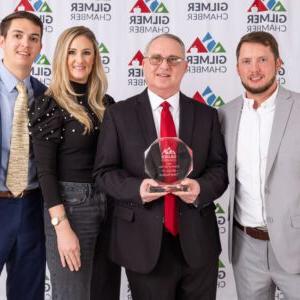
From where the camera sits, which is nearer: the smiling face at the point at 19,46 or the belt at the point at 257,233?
the belt at the point at 257,233

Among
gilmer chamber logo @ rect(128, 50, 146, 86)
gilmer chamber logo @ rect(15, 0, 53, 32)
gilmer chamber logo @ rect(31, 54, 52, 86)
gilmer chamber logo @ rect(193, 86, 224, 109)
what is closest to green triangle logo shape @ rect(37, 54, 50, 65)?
gilmer chamber logo @ rect(31, 54, 52, 86)

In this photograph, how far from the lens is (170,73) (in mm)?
1694

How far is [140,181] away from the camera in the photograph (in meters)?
1.59

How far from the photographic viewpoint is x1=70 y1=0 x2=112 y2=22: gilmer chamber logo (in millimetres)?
2801

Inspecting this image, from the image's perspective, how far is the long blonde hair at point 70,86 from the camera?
171 cm

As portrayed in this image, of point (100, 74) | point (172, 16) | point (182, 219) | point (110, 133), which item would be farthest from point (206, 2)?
point (182, 219)

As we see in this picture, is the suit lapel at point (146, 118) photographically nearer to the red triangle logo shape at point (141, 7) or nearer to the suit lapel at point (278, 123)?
the suit lapel at point (278, 123)

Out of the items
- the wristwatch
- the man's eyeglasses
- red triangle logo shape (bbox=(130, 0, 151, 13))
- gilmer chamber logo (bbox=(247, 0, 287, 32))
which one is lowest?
the wristwatch

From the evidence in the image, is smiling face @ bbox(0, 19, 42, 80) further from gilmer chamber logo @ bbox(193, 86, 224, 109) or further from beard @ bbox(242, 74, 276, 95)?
gilmer chamber logo @ bbox(193, 86, 224, 109)

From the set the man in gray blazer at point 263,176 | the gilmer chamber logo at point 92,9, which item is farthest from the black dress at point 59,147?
the gilmer chamber logo at point 92,9

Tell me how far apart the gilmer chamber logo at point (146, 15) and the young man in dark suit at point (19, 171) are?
3.19 ft

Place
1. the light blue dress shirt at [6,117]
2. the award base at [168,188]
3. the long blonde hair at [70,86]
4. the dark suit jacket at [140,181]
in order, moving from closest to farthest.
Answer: the award base at [168,188]
the dark suit jacket at [140,181]
the long blonde hair at [70,86]
the light blue dress shirt at [6,117]

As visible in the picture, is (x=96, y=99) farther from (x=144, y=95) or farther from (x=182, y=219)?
(x=182, y=219)

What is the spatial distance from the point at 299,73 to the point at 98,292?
1.85 metres
